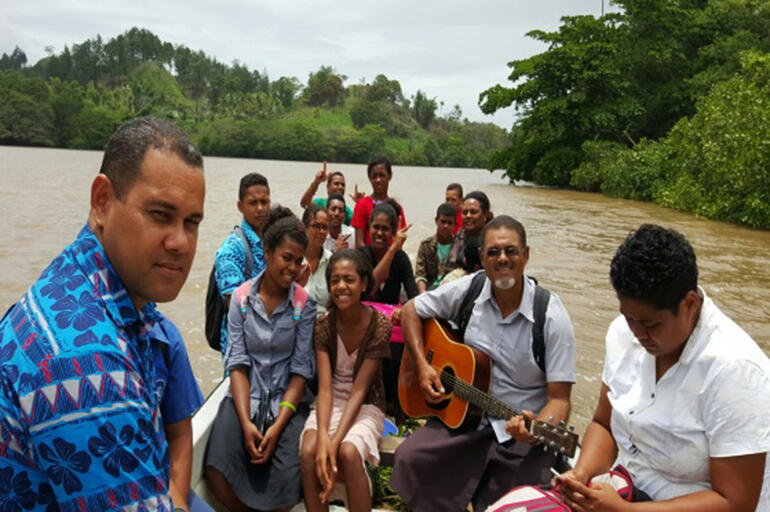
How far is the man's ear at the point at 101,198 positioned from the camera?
52.0 inches

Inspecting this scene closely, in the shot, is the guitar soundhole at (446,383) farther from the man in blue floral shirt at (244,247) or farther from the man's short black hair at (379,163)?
the man's short black hair at (379,163)

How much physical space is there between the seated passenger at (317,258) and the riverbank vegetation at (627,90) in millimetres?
19914

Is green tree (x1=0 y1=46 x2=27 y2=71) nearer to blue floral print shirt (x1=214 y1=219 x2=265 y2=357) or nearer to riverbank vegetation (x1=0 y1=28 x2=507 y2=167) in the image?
riverbank vegetation (x1=0 y1=28 x2=507 y2=167)

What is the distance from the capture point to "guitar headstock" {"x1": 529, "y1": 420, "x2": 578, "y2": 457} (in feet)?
8.55

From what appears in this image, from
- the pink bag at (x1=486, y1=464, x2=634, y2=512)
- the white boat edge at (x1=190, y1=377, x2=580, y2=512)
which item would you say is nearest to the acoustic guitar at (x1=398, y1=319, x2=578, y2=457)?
the white boat edge at (x1=190, y1=377, x2=580, y2=512)

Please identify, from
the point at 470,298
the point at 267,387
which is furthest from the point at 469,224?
the point at 267,387

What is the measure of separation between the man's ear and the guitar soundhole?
239 cm

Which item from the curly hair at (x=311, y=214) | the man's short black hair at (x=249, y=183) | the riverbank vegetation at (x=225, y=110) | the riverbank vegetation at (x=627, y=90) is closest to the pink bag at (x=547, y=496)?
the man's short black hair at (x=249, y=183)

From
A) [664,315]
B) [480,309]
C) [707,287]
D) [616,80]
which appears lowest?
[707,287]

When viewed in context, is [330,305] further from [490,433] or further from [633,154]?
[633,154]

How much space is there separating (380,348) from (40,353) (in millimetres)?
2328

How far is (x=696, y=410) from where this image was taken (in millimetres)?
1924

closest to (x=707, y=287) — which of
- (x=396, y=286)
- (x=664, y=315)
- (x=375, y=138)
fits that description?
(x=396, y=286)

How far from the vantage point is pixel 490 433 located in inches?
122
